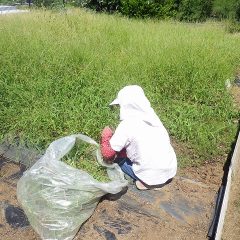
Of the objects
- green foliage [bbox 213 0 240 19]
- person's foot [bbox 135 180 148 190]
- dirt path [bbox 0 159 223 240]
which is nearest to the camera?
dirt path [bbox 0 159 223 240]

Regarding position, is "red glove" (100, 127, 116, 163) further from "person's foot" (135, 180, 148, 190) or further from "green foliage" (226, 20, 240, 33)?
"green foliage" (226, 20, 240, 33)

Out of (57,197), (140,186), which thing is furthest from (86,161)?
(57,197)

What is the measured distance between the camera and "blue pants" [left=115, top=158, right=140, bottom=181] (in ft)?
11.3

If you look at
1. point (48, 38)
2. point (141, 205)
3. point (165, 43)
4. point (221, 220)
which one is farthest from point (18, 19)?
point (221, 220)

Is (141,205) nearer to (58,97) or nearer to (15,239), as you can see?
(15,239)

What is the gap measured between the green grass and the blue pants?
77cm

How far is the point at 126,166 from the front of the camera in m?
3.48

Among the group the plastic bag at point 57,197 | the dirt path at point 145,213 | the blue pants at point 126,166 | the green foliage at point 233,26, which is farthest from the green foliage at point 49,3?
the plastic bag at point 57,197

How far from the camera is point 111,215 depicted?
10.3 feet

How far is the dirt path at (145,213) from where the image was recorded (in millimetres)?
2953

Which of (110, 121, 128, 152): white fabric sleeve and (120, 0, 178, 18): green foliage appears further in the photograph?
(120, 0, 178, 18): green foliage

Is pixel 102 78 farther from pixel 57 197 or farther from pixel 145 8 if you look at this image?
pixel 145 8

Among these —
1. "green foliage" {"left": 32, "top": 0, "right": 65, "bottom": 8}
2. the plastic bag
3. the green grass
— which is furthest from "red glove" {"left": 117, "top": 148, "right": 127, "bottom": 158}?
"green foliage" {"left": 32, "top": 0, "right": 65, "bottom": 8}

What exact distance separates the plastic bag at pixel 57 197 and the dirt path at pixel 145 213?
0.13 m
